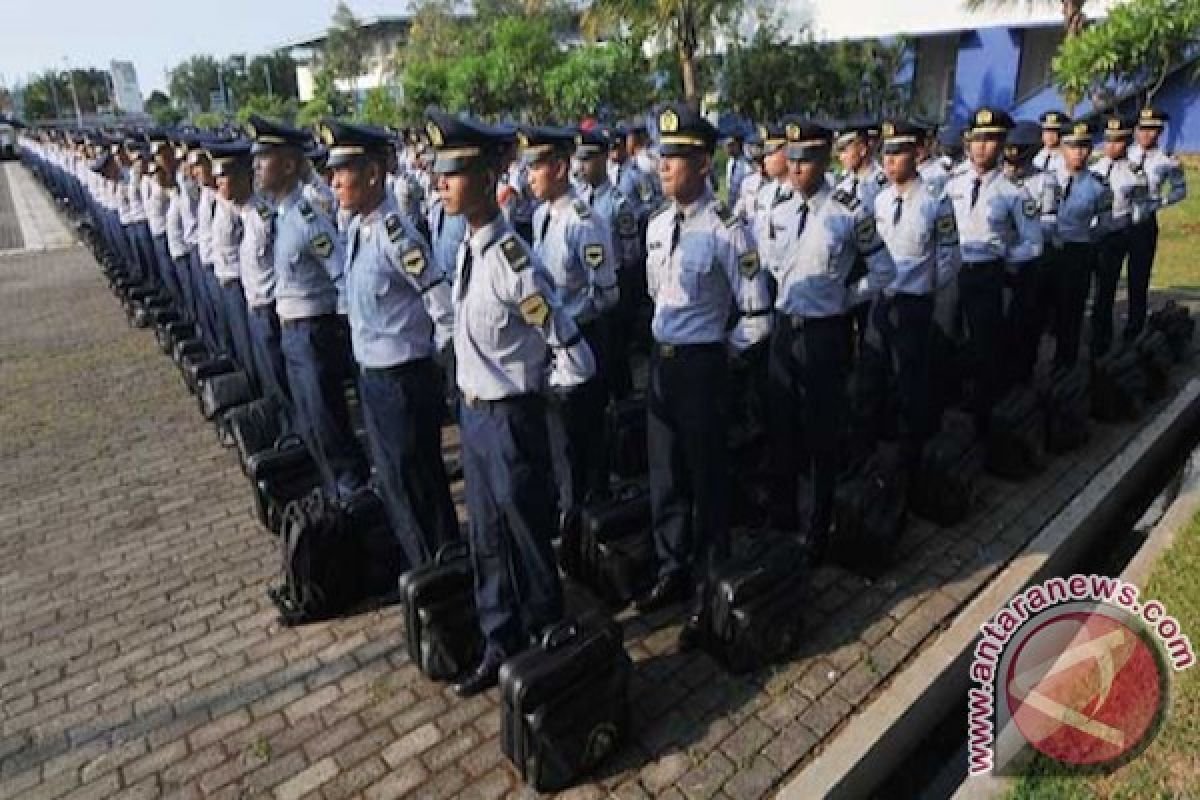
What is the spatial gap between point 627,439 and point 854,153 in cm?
311

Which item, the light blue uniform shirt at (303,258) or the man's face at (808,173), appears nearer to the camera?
the man's face at (808,173)

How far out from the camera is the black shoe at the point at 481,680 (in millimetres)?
3742

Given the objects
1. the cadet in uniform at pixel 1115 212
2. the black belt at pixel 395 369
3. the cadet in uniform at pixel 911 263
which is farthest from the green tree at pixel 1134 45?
the black belt at pixel 395 369

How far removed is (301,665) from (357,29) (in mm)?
72053

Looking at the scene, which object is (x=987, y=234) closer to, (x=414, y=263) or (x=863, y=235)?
(x=863, y=235)

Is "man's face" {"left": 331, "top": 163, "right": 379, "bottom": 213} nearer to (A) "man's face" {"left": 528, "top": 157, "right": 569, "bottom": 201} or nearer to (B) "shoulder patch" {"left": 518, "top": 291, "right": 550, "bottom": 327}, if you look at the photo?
(B) "shoulder patch" {"left": 518, "top": 291, "right": 550, "bottom": 327}

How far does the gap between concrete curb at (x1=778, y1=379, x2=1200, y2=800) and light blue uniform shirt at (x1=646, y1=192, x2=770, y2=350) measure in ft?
5.55

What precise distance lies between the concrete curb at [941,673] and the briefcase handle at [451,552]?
173cm

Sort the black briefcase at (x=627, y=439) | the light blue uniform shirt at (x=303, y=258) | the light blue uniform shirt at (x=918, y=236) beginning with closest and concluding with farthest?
the light blue uniform shirt at (x=303, y=258), the light blue uniform shirt at (x=918, y=236), the black briefcase at (x=627, y=439)

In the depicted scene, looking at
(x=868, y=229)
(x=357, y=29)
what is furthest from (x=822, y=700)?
(x=357, y=29)

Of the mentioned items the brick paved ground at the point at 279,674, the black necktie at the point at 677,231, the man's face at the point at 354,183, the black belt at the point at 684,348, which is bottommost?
the brick paved ground at the point at 279,674

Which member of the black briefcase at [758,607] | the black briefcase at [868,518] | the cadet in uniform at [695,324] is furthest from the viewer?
the black briefcase at [868,518]

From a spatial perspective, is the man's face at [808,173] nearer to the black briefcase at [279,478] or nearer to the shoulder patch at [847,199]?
the shoulder patch at [847,199]

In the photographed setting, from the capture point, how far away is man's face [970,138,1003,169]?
5762 millimetres
